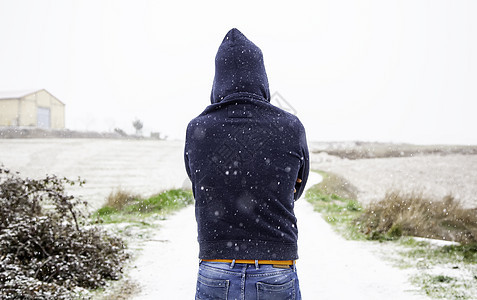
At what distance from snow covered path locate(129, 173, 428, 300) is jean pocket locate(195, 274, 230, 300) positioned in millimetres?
3140

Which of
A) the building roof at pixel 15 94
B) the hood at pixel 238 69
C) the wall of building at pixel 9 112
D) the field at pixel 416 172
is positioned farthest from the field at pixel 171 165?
the hood at pixel 238 69

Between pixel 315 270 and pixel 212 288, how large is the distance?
14.4 ft

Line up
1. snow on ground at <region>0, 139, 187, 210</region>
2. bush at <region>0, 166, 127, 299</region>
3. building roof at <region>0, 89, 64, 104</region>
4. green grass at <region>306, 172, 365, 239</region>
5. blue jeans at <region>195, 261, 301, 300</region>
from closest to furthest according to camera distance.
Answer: blue jeans at <region>195, 261, 301, 300</region>, bush at <region>0, 166, 127, 299</region>, green grass at <region>306, 172, 365, 239</region>, snow on ground at <region>0, 139, 187, 210</region>, building roof at <region>0, 89, 64, 104</region>

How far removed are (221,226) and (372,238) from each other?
270 inches

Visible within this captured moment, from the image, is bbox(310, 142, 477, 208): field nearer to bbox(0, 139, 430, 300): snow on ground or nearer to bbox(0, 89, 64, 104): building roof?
bbox(0, 139, 430, 300): snow on ground

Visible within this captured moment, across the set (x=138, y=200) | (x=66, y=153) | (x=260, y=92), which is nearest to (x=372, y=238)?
(x=260, y=92)

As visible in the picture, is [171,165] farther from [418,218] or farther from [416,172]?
[418,218]

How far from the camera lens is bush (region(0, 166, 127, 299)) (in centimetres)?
435

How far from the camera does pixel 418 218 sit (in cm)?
792

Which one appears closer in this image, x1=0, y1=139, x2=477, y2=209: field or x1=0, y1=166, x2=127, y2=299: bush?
x1=0, y1=166, x2=127, y2=299: bush

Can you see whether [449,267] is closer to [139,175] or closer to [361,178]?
[361,178]

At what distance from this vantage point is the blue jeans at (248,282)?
179 centimetres

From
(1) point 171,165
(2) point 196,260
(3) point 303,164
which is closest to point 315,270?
(2) point 196,260

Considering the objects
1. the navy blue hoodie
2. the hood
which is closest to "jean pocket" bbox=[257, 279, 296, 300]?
the navy blue hoodie
